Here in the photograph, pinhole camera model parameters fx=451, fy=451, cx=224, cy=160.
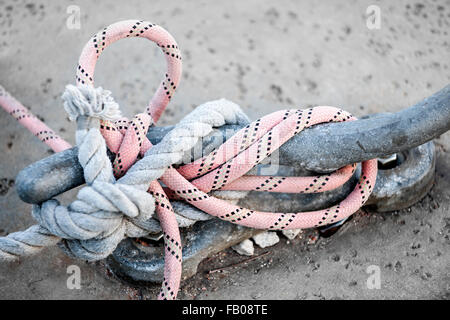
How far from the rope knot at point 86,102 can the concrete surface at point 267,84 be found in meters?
0.75

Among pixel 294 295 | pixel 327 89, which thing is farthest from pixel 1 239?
pixel 327 89

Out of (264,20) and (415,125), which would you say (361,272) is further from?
(264,20)

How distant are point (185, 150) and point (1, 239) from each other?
0.66 meters

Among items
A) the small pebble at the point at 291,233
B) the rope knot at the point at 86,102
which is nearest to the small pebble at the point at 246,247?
the small pebble at the point at 291,233

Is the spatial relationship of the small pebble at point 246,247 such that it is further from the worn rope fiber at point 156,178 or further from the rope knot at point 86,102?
the rope knot at point 86,102

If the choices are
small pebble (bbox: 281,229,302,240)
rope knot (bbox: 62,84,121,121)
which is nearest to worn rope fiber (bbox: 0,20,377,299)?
rope knot (bbox: 62,84,121,121)

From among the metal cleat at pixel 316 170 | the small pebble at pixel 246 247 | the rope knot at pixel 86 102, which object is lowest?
the small pebble at pixel 246 247

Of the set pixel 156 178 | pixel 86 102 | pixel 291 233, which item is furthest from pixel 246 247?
pixel 86 102

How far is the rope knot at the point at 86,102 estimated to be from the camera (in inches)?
52.4

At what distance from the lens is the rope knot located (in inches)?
52.4

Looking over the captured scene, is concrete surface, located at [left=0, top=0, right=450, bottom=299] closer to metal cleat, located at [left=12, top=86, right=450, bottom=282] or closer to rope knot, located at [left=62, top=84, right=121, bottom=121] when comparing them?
metal cleat, located at [left=12, top=86, right=450, bottom=282]

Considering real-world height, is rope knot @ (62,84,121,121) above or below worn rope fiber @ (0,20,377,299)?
above

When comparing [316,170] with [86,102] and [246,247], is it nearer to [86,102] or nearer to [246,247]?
[246,247]

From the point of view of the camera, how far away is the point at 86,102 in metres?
1.33
